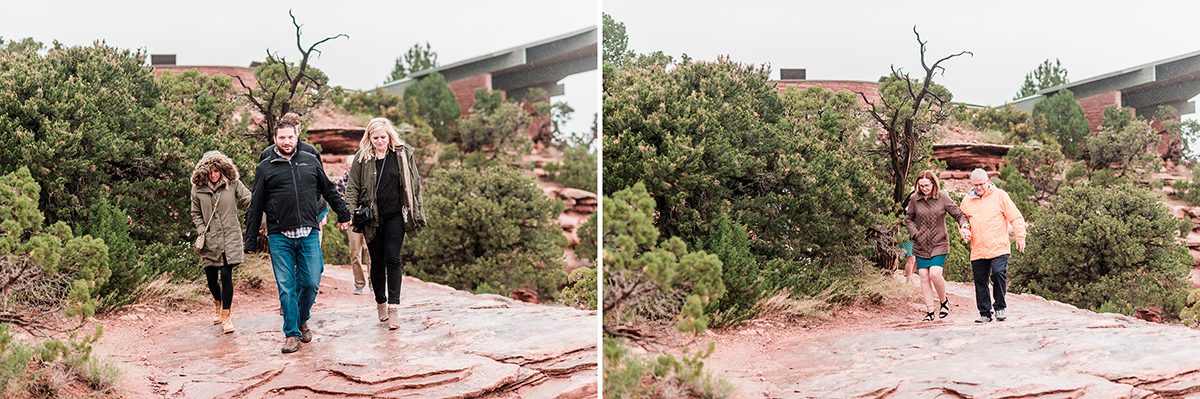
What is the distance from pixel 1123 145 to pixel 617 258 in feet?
7.92

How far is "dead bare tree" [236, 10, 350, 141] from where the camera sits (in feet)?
20.7

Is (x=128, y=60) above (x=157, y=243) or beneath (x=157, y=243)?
above

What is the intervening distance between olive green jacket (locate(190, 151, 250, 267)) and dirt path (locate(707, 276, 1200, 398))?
2.40m

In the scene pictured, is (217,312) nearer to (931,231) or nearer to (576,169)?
(931,231)

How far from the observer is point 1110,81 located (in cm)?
473

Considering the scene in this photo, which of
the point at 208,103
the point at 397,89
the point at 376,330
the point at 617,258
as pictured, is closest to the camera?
the point at 617,258

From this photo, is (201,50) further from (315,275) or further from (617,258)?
(617,258)

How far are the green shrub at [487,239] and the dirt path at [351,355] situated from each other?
578cm

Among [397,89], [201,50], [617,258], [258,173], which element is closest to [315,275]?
[258,173]

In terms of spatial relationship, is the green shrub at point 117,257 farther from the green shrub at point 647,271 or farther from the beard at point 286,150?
the green shrub at point 647,271

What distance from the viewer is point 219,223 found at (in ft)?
16.4

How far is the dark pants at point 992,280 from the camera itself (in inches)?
182

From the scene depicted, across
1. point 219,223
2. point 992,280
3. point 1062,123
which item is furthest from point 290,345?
point 1062,123

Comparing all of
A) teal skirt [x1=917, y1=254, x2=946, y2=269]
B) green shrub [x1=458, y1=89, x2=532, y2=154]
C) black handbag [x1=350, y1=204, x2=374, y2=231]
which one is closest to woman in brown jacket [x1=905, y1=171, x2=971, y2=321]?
teal skirt [x1=917, y1=254, x2=946, y2=269]
